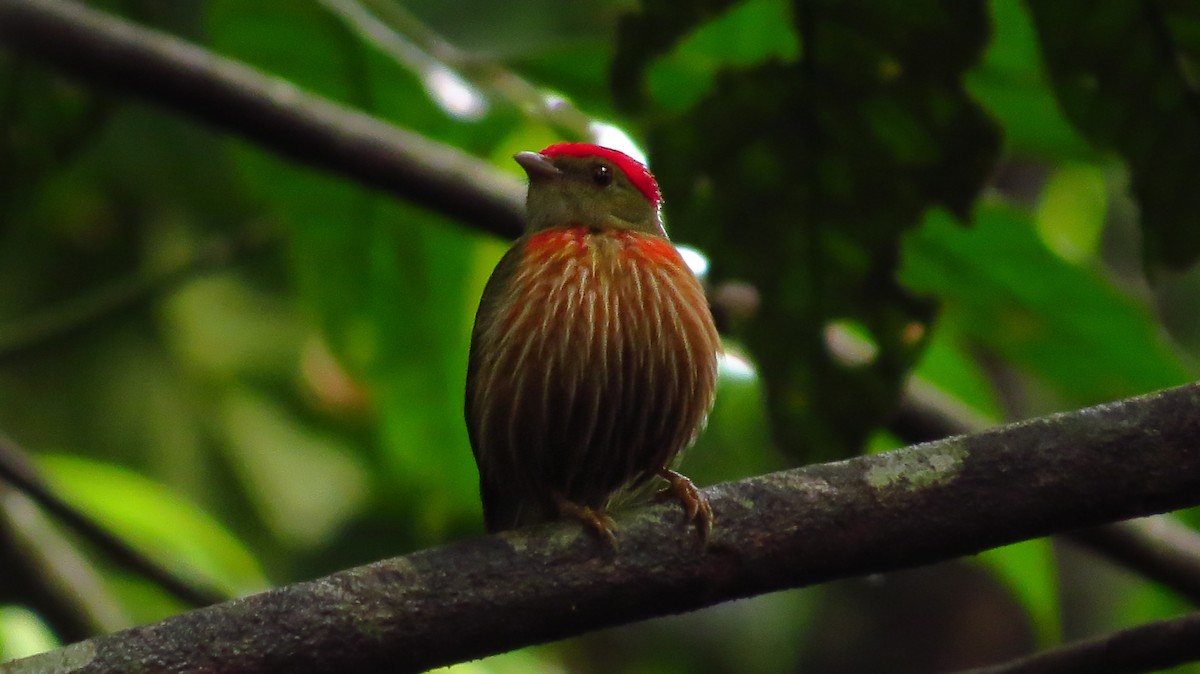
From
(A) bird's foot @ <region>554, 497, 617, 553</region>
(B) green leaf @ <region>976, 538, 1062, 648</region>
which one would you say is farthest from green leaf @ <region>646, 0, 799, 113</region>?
(B) green leaf @ <region>976, 538, 1062, 648</region>

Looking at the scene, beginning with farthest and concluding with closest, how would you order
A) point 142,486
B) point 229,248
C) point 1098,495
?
1. point 142,486
2. point 229,248
3. point 1098,495

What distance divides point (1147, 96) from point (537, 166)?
139cm

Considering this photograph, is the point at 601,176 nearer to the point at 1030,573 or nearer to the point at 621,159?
the point at 621,159

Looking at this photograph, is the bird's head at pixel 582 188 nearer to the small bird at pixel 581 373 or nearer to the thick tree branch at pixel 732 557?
the small bird at pixel 581 373

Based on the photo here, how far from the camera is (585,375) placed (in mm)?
3160

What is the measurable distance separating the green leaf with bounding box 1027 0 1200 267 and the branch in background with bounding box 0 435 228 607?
2.16 meters

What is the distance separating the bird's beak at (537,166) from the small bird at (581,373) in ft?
0.57

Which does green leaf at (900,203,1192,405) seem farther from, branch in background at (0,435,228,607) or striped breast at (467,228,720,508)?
branch in background at (0,435,228,607)

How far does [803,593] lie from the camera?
714 centimetres

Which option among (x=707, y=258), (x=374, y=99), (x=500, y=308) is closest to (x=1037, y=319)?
(x=707, y=258)

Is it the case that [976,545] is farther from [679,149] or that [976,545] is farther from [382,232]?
[382,232]

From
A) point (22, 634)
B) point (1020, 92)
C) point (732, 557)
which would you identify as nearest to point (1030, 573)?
point (1020, 92)

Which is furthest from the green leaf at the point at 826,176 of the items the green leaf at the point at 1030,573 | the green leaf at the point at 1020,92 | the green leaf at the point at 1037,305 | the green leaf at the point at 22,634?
the green leaf at the point at 22,634

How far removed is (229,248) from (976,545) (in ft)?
8.39
